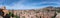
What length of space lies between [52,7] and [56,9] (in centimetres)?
6

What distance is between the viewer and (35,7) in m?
1.67

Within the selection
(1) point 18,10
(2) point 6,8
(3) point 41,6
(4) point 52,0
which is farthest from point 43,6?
(2) point 6,8

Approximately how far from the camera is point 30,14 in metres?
1.68

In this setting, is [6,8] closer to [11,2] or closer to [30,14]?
[11,2]

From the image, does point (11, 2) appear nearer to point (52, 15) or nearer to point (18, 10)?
point (18, 10)

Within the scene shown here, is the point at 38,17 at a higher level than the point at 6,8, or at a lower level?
lower

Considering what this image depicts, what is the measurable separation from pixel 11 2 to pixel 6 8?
4.2 inches

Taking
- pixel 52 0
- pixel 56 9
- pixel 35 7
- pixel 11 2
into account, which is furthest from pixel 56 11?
pixel 11 2

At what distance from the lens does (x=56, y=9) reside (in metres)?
1.65

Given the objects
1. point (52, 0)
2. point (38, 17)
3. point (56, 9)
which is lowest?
point (38, 17)

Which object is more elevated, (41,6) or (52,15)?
(41,6)

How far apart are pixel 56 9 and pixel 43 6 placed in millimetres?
171

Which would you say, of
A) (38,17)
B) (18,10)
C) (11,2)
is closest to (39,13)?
(38,17)

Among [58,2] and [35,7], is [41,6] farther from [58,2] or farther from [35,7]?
[58,2]
